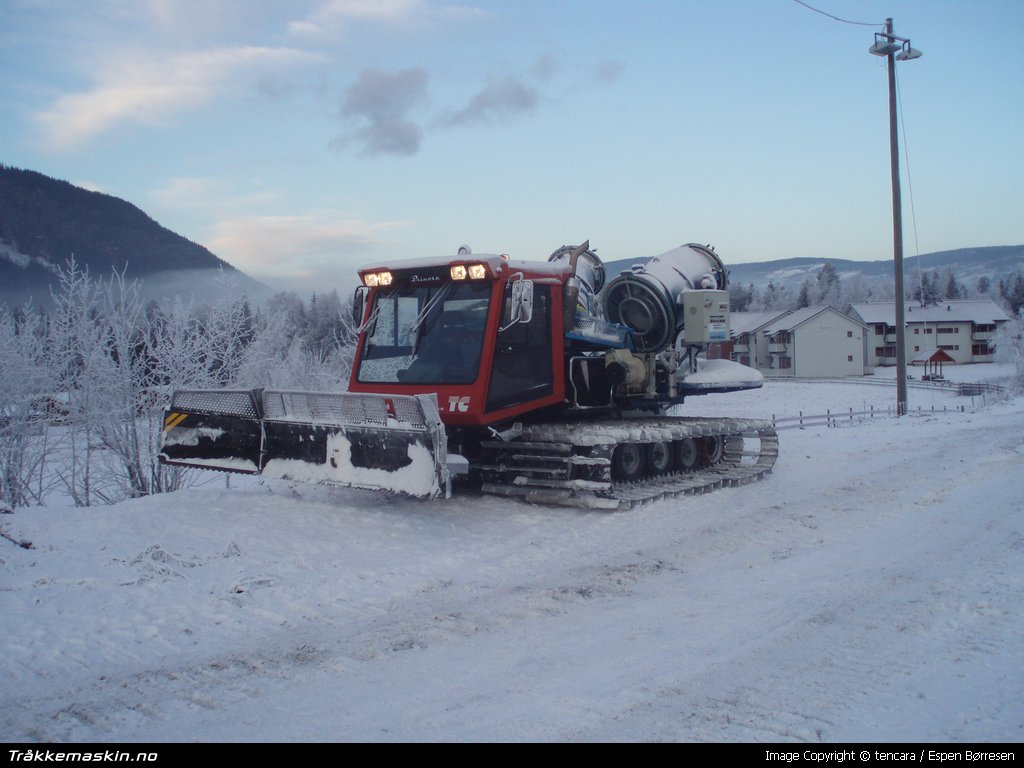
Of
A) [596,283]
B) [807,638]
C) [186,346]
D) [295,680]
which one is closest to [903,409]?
[596,283]

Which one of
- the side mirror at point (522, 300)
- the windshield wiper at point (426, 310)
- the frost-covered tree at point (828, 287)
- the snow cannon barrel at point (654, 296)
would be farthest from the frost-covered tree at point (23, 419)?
the frost-covered tree at point (828, 287)

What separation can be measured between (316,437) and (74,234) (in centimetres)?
11388

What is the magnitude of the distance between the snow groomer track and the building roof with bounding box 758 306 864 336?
58081 millimetres

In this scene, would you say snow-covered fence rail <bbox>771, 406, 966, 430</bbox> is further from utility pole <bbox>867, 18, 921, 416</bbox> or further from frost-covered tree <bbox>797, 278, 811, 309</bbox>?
frost-covered tree <bbox>797, 278, 811, 309</bbox>

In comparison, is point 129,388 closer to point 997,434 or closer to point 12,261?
point 997,434

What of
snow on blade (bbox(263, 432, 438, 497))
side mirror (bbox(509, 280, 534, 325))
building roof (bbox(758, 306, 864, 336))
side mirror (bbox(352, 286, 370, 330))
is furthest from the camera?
building roof (bbox(758, 306, 864, 336))

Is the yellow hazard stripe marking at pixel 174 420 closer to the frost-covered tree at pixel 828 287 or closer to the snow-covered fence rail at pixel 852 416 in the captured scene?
the snow-covered fence rail at pixel 852 416

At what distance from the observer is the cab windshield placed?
916 centimetres

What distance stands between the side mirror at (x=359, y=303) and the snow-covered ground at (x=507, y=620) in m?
2.17

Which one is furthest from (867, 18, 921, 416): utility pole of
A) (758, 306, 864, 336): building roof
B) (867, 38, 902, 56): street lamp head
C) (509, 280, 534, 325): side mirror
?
(758, 306, 864, 336): building roof

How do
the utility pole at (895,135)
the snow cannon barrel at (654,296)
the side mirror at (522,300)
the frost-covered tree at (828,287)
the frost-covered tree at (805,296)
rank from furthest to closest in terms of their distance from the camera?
the frost-covered tree at (828,287) → the frost-covered tree at (805,296) → the utility pole at (895,135) → the snow cannon barrel at (654,296) → the side mirror at (522,300)

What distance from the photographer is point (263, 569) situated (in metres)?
6.70

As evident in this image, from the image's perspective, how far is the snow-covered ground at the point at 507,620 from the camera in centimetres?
400

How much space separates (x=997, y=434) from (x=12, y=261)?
11590cm
